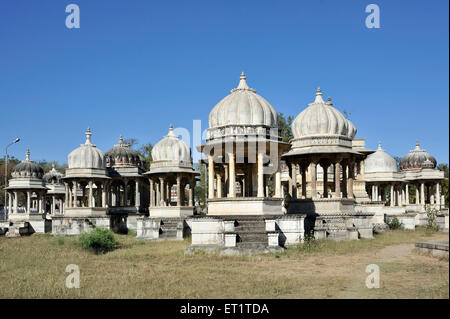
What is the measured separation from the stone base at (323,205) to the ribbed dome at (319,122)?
13.3ft

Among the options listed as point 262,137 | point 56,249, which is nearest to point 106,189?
point 56,249

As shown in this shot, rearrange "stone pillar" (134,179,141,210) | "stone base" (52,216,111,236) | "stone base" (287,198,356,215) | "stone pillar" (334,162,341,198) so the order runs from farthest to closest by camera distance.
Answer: "stone pillar" (134,179,141,210) < "stone base" (52,216,111,236) < "stone pillar" (334,162,341,198) < "stone base" (287,198,356,215)

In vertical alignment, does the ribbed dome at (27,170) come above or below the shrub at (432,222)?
above

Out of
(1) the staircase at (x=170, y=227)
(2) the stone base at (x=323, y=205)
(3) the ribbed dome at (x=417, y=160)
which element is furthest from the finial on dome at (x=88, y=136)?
(3) the ribbed dome at (x=417, y=160)

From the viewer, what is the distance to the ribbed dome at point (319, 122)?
2927 centimetres

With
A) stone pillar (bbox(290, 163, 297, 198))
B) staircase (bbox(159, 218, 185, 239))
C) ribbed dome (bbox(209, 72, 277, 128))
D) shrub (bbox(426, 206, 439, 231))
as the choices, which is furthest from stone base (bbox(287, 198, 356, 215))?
shrub (bbox(426, 206, 439, 231))

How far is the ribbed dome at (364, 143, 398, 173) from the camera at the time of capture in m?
42.7

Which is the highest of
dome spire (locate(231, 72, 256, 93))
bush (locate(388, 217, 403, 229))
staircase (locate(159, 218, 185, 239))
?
dome spire (locate(231, 72, 256, 93))

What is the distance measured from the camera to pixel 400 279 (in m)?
13.0

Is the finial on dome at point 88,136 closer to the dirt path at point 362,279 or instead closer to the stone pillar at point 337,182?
the stone pillar at point 337,182

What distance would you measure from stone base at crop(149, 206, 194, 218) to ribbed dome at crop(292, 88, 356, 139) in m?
10.1

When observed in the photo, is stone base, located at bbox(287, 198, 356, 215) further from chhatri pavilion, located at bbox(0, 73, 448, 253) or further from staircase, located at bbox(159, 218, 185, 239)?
staircase, located at bbox(159, 218, 185, 239)

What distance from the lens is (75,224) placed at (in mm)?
36594

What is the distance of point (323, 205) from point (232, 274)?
44.9 feet
